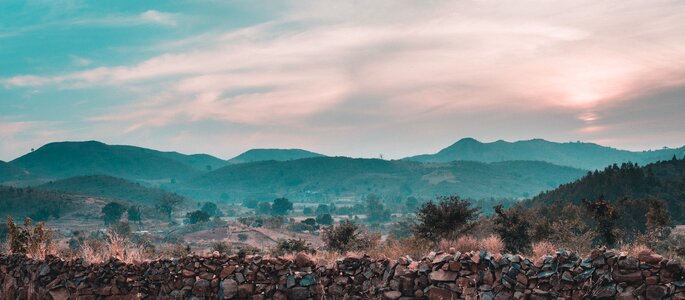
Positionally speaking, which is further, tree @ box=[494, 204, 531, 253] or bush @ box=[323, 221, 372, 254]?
bush @ box=[323, 221, 372, 254]

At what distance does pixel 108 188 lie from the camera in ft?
552

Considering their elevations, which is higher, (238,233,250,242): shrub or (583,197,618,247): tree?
(583,197,618,247): tree

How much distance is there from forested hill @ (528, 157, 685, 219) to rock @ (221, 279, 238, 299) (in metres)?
49.2

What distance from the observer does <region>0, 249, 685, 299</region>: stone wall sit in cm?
884

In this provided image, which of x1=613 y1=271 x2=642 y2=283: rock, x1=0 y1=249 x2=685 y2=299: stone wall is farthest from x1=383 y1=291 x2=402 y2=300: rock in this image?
x1=613 y1=271 x2=642 y2=283: rock

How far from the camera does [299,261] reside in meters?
11.2

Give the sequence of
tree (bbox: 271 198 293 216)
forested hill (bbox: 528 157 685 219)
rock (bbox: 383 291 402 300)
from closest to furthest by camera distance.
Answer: rock (bbox: 383 291 402 300) → forested hill (bbox: 528 157 685 219) → tree (bbox: 271 198 293 216)

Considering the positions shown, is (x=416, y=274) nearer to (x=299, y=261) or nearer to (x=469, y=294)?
(x=469, y=294)

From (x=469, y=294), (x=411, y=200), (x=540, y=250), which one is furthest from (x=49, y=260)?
(x=411, y=200)

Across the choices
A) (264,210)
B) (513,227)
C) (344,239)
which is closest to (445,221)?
(513,227)

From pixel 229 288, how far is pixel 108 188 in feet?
569

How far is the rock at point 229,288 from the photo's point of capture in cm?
1120

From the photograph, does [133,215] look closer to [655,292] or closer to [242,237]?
[242,237]

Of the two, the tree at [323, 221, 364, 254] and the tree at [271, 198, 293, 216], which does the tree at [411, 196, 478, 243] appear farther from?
the tree at [271, 198, 293, 216]
